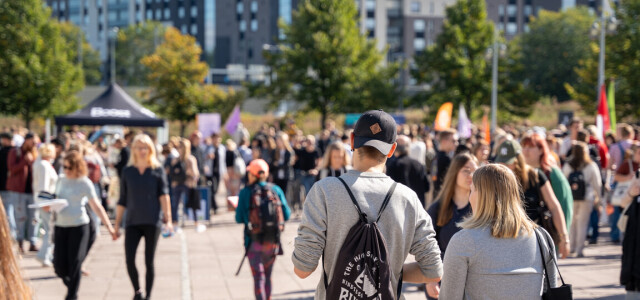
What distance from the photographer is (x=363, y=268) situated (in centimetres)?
354

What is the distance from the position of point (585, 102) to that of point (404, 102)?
35.8 feet

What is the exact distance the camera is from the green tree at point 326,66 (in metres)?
43.8

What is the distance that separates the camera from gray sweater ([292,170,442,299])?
145 inches

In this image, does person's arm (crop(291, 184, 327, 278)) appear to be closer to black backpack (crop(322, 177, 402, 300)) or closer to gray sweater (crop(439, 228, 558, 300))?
black backpack (crop(322, 177, 402, 300))

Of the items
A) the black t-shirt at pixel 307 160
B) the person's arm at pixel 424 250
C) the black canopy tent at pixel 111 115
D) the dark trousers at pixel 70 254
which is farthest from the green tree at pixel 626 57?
the person's arm at pixel 424 250

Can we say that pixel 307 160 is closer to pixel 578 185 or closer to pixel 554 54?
pixel 578 185

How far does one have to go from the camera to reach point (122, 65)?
112312mm

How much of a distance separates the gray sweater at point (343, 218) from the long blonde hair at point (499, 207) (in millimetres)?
348

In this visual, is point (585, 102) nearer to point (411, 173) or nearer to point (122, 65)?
point (411, 173)

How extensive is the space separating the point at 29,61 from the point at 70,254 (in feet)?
103

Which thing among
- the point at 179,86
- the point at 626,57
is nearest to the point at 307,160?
the point at 626,57

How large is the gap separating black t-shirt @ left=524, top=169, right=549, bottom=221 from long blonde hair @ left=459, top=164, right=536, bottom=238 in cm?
262

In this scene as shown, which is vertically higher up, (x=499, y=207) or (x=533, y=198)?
(x=499, y=207)

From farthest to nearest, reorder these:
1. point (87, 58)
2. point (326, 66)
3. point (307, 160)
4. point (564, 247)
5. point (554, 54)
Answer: point (87, 58) < point (554, 54) < point (326, 66) < point (307, 160) < point (564, 247)
